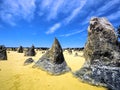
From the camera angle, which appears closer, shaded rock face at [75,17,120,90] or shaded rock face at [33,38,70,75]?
shaded rock face at [75,17,120,90]

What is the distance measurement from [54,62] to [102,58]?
10.2 ft

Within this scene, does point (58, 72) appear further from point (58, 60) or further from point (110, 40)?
point (110, 40)

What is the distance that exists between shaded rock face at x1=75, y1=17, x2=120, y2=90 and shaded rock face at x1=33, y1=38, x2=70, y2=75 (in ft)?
4.73

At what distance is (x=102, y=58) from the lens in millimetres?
5605

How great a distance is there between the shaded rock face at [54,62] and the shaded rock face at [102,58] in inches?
56.8

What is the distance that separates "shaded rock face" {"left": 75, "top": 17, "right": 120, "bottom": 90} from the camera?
16.9ft

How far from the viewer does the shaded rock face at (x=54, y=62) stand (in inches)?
299

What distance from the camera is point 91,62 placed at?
231 inches

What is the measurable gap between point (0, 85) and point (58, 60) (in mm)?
3369

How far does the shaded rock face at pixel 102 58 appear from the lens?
5.14 m

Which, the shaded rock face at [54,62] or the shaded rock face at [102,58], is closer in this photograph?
the shaded rock face at [102,58]

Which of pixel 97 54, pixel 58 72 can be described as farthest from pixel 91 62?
pixel 58 72

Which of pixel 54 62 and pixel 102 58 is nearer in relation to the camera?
pixel 102 58

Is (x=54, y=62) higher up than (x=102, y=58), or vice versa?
(x=54, y=62)
